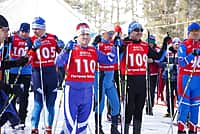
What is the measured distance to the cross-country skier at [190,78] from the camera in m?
6.84

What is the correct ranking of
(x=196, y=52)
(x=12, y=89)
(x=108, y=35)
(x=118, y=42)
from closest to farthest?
(x=12, y=89), (x=196, y=52), (x=118, y=42), (x=108, y=35)

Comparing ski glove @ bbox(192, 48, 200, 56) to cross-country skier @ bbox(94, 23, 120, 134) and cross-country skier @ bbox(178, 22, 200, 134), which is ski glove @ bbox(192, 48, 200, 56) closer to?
cross-country skier @ bbox(178, 22, 200, 134)

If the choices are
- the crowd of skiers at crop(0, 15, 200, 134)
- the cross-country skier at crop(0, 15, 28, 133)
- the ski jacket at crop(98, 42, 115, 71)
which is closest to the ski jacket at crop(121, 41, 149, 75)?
the crowd of skiers at crop(0, 15, 200, 134)

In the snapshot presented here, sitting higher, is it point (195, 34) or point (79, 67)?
point (195, 34)

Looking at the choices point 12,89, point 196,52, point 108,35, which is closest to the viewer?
point 12,89

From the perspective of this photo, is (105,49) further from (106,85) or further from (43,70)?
(43,70)

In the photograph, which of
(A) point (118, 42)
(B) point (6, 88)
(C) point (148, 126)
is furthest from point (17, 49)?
(B) point (6, 88)

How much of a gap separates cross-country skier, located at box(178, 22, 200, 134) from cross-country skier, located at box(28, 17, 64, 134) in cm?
199

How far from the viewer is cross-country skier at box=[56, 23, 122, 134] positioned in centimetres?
584

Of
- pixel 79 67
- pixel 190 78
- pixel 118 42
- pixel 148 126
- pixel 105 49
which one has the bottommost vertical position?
pixel 148 126

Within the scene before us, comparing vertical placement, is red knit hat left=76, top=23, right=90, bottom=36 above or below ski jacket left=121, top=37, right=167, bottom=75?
above

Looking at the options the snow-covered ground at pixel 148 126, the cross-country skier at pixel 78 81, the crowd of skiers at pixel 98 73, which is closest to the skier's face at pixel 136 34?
the crowd of skiers at pixel 98 73

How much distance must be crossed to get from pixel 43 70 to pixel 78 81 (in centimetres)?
142

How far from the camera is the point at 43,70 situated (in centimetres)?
712
